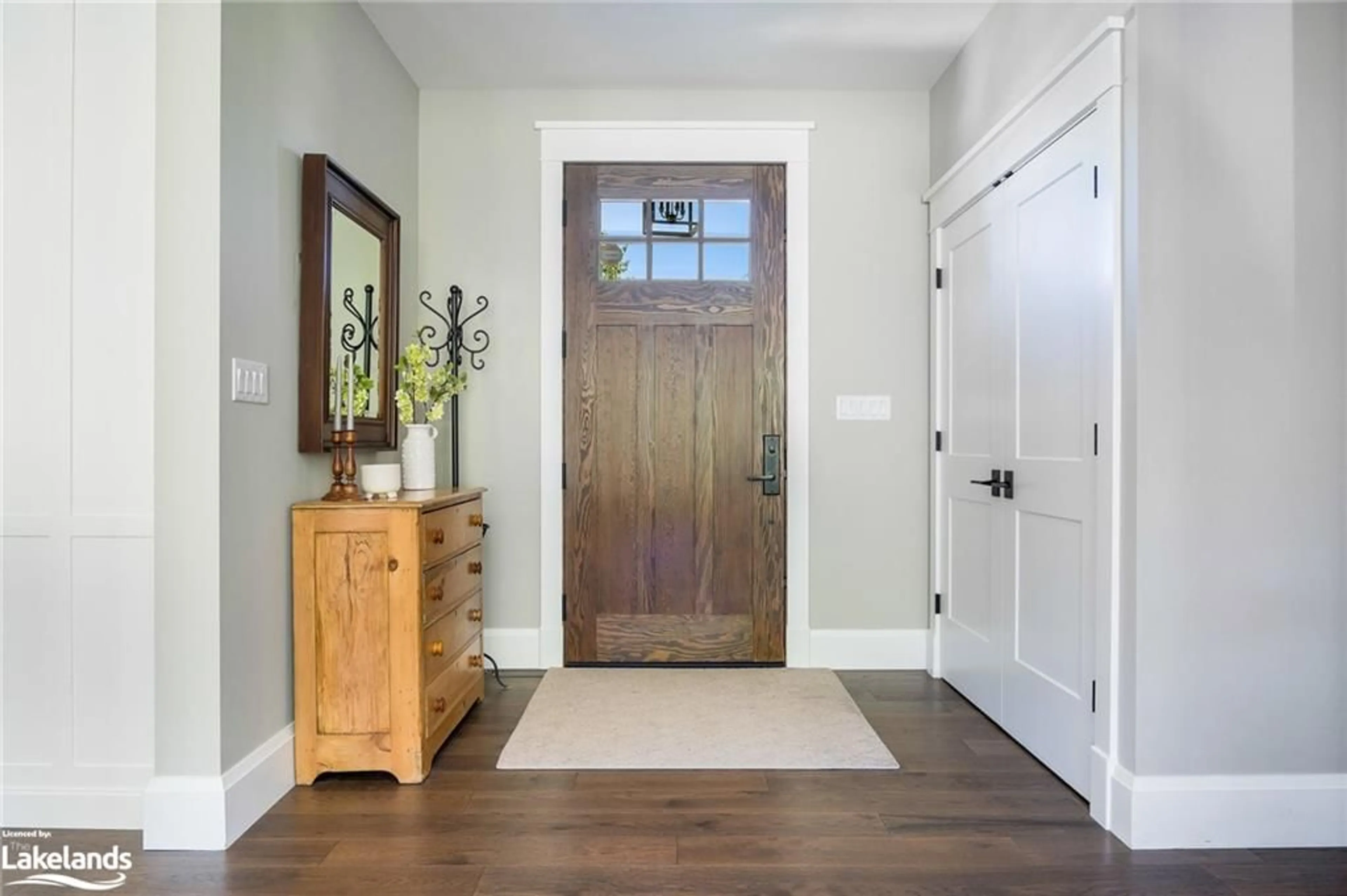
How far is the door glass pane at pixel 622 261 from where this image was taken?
146 inches

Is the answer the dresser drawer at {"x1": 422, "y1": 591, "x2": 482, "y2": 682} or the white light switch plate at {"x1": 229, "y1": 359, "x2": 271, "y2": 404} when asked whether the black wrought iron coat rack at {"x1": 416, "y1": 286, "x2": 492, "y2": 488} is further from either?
the white light switch plate at {"x1": 229, "y1": 359, "x2": 271, "y2": 404}

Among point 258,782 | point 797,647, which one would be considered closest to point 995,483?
point 797,647

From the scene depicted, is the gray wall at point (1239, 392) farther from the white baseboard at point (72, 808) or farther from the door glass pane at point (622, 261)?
the white baseboard at point (72, 808)

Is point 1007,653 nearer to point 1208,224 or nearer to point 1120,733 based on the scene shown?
point 1120,733

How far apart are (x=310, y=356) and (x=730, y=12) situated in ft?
6.66

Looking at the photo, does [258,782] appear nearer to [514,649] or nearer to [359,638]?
[359,638]

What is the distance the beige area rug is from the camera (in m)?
2.58

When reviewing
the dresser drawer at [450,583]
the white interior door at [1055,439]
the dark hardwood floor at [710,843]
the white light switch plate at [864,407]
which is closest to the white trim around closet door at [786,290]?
the white light switch plate at [864,407]

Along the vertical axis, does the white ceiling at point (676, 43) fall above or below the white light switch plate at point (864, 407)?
above

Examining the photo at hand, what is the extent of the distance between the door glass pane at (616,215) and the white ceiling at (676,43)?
0.53m

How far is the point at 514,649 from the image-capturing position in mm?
3682

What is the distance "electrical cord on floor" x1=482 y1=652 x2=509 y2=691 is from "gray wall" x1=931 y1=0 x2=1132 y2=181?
2933mm

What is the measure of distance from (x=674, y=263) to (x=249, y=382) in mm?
2059

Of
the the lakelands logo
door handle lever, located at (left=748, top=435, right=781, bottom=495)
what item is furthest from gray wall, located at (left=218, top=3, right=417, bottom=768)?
door handle lever, located at (left=748, top=435, right=781, bottom=495)
